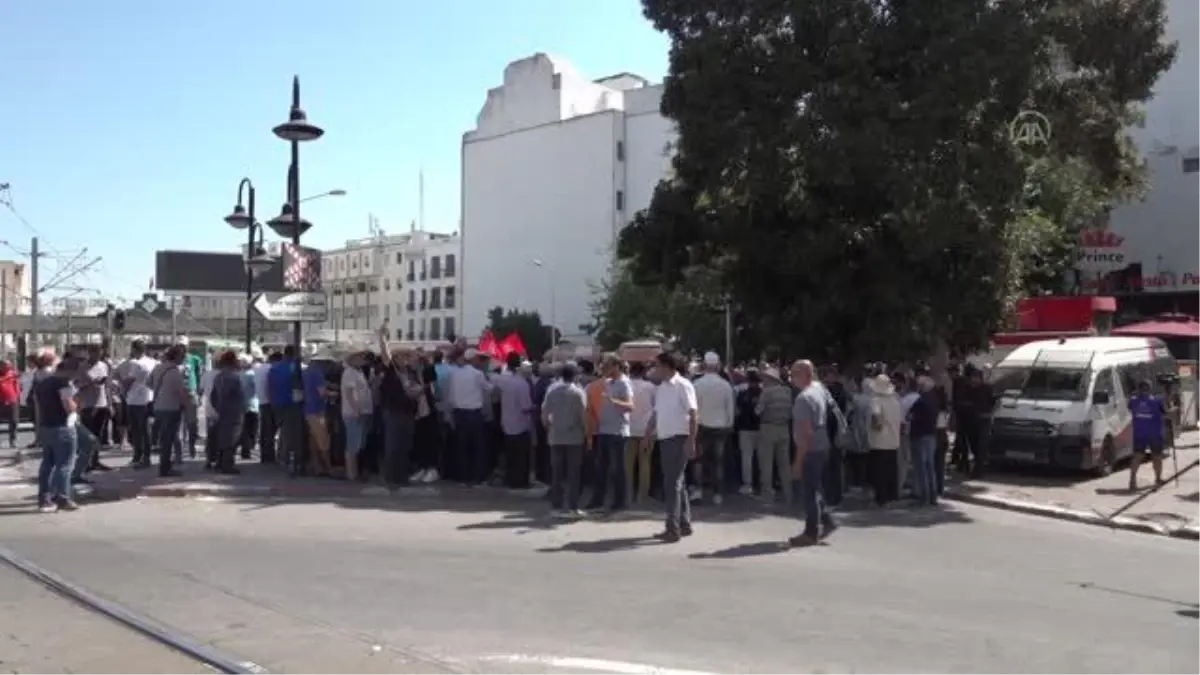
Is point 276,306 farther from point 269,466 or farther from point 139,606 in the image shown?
point 139,606

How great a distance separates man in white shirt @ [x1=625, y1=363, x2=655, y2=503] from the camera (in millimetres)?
13523

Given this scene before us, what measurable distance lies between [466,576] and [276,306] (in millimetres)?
7902

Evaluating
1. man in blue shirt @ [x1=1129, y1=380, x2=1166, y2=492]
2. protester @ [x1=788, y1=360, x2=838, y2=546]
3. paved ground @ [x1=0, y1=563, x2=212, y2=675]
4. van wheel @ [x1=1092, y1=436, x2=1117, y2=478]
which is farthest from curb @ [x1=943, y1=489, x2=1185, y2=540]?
paved ground @ [x1=0, y1=563, x2=212, y2=675]

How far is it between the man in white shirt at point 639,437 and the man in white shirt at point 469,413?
2099 millimetres

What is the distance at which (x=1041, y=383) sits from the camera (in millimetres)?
18703

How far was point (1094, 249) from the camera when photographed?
3456 cm

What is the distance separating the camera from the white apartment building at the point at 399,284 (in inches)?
4483

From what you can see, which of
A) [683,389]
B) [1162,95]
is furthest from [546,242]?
[683,389]

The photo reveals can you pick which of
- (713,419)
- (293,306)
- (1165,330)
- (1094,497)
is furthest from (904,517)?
(1165,330)

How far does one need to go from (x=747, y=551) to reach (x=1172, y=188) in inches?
1333

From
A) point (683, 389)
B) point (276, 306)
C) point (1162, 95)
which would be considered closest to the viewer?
point (683, 389)

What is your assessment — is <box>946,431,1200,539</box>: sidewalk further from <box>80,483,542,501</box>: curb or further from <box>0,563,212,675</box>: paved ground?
<box>0,563,212,675</box>: paved ground

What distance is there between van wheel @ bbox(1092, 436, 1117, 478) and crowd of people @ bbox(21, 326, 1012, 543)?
10.1ft

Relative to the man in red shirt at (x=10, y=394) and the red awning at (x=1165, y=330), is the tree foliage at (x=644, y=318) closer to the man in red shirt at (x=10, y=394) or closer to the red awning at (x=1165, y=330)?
the red awning at (x=1165, y=330)
